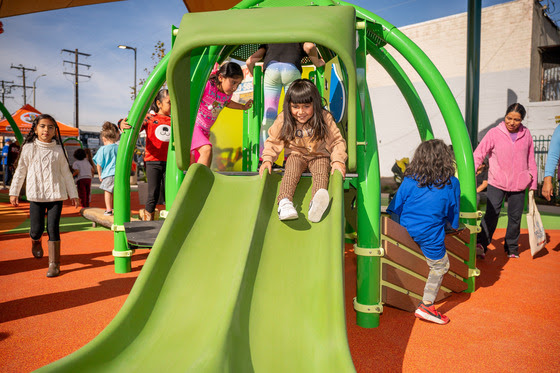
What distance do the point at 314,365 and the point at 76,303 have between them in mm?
2586

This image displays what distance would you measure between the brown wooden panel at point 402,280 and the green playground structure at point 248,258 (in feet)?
1.00

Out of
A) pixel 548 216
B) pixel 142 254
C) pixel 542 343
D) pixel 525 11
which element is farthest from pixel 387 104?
pixel 542 343

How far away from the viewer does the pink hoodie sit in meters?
5.06

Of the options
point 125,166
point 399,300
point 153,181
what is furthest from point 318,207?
point 153,181

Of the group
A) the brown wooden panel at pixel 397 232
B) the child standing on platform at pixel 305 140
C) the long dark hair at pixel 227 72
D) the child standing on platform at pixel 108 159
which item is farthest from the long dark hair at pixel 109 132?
the brown wooden panel at pixel 397 232

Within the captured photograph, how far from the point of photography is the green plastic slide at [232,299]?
78.3 inches

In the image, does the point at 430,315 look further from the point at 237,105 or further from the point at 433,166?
the point at 237,105

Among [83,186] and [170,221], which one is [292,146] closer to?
[170,221]

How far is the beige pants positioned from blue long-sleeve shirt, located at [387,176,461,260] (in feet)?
2.66

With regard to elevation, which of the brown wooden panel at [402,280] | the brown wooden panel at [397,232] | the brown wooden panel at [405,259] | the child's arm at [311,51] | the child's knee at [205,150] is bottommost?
the brown wooden panel at [402,280]

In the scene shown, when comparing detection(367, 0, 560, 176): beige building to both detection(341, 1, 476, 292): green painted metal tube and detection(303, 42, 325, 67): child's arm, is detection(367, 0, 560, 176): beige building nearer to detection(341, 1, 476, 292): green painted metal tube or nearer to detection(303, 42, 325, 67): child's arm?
detection(341, 1, 476, 292): green painted metal tube

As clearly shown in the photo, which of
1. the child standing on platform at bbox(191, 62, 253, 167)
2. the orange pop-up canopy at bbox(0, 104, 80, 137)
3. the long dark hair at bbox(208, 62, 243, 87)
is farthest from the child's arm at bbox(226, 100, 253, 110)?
the orange pop-up canopy at bbox(0, 104, 80, 137)

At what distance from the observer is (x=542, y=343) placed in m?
2.82

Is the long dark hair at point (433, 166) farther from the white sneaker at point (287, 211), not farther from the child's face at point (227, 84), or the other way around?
the child's face at point (227, 84)
